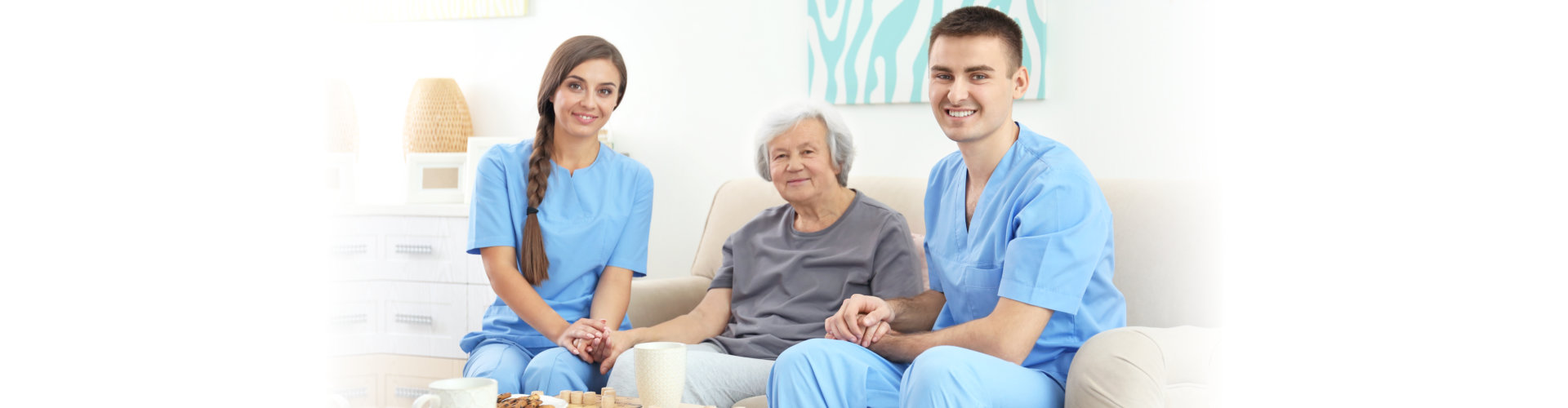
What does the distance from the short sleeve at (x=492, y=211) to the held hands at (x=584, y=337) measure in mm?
216

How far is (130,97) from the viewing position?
99 cm

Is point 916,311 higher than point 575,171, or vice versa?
point 575,171

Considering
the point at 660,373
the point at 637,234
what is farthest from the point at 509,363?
the point at 660,373

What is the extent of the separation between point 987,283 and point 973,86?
0.90 feet

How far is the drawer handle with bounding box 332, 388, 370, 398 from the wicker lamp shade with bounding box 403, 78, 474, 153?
0.68m

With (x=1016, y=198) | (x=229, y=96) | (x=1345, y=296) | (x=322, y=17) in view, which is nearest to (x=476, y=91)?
(x=322, y=17)

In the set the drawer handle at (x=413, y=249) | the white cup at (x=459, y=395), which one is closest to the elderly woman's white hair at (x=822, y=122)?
the white cup at (x=459, y=395)

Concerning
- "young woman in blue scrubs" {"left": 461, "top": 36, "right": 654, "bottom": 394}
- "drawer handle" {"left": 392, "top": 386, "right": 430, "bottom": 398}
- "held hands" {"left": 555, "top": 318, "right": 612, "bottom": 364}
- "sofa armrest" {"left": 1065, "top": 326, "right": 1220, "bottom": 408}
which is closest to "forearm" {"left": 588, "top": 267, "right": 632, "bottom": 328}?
"young woman in blue scrubs" {"left": 461, "top": 36, "right": 654, "bottom": 394}

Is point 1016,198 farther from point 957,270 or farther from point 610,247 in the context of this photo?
point 610,247

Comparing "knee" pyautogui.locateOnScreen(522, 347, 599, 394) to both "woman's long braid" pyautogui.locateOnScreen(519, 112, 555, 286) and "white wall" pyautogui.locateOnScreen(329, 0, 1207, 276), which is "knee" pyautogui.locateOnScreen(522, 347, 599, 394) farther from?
"white wall" pyautogui.locateOnScreen(329, 0, 1207, 276)

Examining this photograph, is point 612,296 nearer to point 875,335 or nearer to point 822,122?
point 822,122

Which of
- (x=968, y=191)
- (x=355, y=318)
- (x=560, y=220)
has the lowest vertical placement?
(x=355, y=318)

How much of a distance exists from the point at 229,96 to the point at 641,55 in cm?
169

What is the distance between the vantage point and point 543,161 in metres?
1.78
